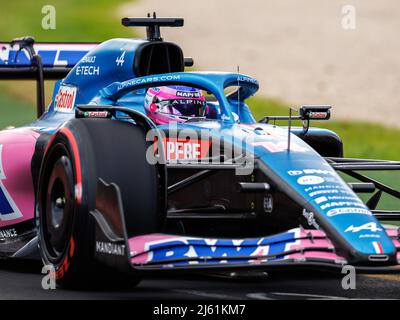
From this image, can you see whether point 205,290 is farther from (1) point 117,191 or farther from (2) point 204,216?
(1) point 117,191

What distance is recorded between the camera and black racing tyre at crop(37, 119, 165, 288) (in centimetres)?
749

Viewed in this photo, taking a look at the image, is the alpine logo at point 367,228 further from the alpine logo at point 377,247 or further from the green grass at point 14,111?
the green grass at point 14,111

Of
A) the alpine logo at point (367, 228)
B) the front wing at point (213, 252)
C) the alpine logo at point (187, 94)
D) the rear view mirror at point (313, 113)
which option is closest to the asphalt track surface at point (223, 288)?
the front wing at point (213, 252)

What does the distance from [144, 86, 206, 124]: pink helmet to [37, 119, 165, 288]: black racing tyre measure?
1.33 meters

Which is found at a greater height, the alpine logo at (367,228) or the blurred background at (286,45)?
the alpine logo at (367,228)

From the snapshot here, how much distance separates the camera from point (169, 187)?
8109 millimetres

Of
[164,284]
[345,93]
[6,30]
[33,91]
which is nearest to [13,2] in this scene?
[6,30]

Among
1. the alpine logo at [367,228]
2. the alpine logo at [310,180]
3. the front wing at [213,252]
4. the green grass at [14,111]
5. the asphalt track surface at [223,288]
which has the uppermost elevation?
the alpine logo at [310,180]

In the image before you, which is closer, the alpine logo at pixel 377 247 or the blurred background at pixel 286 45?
the alpine logo at pixel 377 247

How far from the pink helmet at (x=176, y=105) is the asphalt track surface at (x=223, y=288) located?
1299 millimetres

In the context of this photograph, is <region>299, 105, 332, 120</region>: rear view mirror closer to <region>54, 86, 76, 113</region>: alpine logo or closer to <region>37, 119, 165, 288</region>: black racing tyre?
<region>37, 119, 165, 288</region>: black racing tyre

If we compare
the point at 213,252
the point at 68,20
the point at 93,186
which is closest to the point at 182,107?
the point at 93,186

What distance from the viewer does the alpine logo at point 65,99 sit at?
988cm

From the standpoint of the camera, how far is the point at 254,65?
107ft
